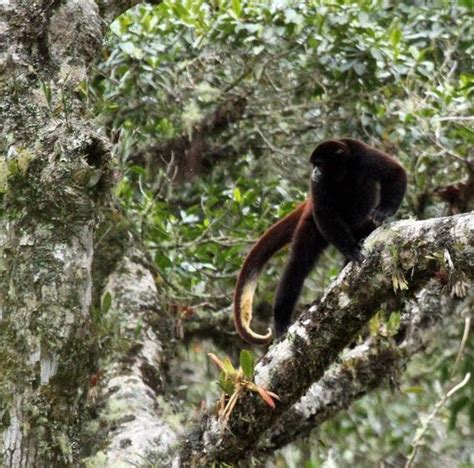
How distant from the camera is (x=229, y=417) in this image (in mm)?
3271

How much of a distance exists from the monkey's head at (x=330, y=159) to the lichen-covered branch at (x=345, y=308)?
5.01ft

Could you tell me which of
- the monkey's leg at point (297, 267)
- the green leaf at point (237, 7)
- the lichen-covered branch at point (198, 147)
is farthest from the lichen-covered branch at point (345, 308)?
the lichen-covered branch at point (198, 147)

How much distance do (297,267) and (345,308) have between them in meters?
1.78

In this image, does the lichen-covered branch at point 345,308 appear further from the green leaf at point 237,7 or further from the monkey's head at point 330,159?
the green leaf at point 237,7

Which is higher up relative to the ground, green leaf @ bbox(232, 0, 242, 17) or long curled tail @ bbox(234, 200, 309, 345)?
green leaf @ bbox(232, 0, 242, 17)

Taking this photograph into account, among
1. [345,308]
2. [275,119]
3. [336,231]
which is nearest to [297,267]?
[336,231]

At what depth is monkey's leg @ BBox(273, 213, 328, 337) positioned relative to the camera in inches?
187

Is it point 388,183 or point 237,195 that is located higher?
point 388,183

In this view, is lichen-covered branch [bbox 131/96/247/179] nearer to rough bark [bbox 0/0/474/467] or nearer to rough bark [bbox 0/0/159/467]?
rough bark [bbox 0/0/474/467]

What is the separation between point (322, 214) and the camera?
446cm

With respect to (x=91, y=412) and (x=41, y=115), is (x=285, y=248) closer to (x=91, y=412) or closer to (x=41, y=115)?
(x=91, y=412)

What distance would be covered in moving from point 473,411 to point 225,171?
2325mm

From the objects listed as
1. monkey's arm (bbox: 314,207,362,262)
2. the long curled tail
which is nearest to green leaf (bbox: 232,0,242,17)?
the long curled tail

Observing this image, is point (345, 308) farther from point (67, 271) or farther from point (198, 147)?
point (198, 147)
